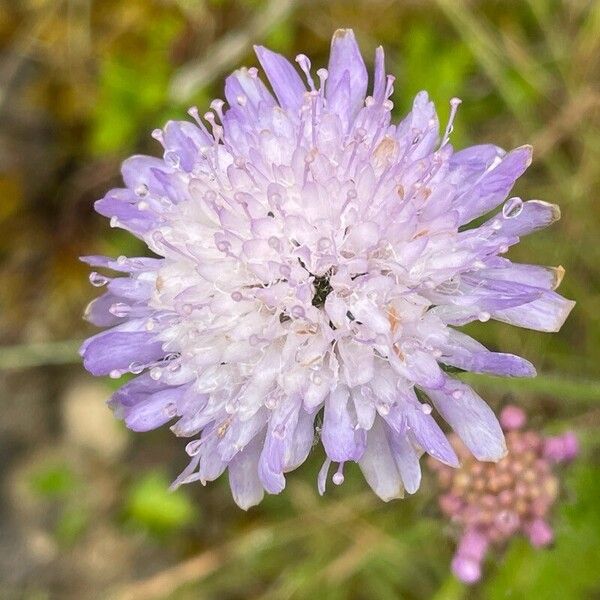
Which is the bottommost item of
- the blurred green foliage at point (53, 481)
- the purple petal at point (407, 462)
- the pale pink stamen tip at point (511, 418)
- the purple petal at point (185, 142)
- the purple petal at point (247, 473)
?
the pale pink stamen tip at point (511, 418)

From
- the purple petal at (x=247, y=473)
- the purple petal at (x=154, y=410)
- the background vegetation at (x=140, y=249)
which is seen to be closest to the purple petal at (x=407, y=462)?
the purple petal at (x=247, y=473)

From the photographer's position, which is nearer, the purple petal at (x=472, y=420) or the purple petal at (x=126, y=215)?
the purple petal at (x=472, y=420)

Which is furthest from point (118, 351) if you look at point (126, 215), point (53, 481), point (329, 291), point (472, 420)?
point (53, 481)

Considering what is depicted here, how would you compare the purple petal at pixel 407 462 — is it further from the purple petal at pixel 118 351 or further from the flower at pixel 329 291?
the purple petal at pixel 118 351

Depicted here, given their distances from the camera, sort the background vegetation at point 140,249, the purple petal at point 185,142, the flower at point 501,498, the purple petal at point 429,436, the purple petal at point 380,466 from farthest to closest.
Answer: the background vegetation at point 140,249 → the flower at point 501,498 → the purple petal at point 185,142 → the purple petal at point 380,466 → the purple petal at point 429,436

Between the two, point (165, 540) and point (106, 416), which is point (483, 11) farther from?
point (165, 540)

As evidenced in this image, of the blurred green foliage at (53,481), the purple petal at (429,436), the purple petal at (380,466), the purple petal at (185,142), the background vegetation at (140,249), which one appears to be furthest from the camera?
the blurred green foliage at (53,481)

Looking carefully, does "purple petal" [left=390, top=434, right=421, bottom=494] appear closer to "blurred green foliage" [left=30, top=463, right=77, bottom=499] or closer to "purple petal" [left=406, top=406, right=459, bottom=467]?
"purple petal" [left=406, top=406, right=459, bottom=467]

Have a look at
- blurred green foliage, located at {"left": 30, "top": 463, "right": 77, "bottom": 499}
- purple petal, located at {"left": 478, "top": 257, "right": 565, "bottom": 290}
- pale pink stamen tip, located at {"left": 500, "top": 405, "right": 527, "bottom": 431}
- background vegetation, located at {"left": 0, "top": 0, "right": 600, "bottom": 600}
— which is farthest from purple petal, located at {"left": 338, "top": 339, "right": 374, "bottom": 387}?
blurred green foliage, located at {"left": 30, "top": 463, "right": 77, "bottom": 499}
